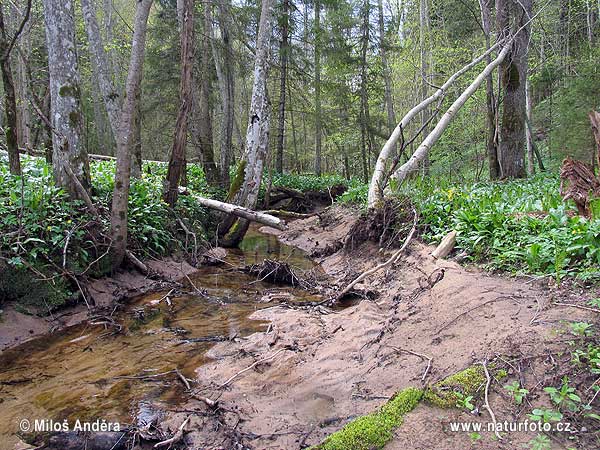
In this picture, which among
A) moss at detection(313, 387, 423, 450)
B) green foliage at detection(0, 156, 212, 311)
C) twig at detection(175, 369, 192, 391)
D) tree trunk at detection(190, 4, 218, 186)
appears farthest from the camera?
tree trunk at detection(190, 4, 218, 186)

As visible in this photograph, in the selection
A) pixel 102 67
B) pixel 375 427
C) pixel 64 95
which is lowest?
pixel 375 427

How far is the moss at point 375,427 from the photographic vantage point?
2820 mm

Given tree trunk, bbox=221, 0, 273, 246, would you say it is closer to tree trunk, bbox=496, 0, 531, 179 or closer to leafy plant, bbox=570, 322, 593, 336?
tree trunk, bbox=496, 0, 531, 179

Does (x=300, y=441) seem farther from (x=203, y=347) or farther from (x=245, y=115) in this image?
(x=245, y=115)

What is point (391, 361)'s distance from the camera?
3.92 m

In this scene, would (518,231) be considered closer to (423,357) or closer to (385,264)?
(385,264)

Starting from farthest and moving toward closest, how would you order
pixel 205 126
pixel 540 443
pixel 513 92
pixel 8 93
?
pixel 205 126 → pixel 513 92 → pixel 8 93 → pixel 540 443

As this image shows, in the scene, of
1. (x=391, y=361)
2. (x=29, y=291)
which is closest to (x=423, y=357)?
(x=391, y=361)

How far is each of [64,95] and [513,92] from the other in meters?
11.5

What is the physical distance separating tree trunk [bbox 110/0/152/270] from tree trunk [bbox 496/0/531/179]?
9.88 metres

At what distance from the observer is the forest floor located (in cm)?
300

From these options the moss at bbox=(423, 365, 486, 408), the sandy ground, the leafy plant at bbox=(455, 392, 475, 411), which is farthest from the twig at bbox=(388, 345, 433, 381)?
the sandy ground

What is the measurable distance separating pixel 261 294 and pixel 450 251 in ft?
10.3

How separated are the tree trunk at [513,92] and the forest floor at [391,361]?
8222mm
